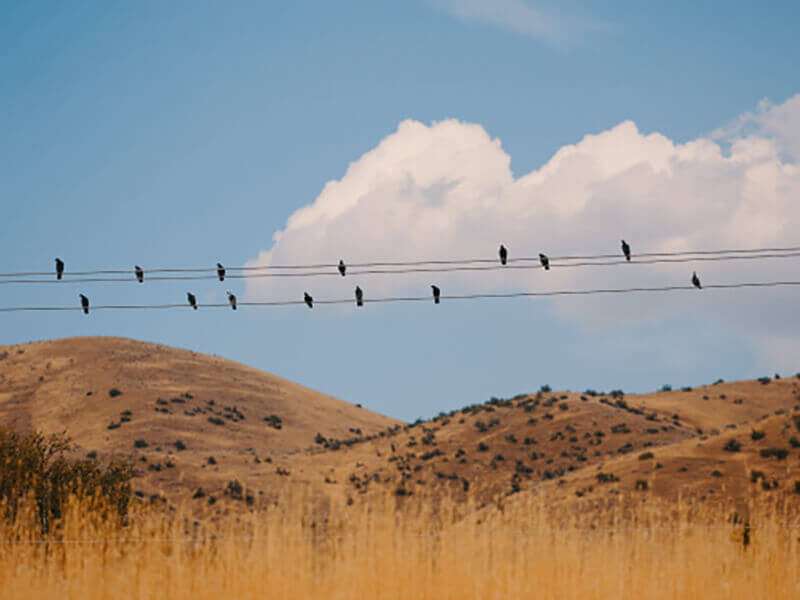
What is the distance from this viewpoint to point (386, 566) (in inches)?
372

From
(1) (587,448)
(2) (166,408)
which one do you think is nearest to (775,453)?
(1) (587,448)

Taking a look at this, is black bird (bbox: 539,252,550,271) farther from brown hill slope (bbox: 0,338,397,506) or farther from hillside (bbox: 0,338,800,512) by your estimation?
brown hill slope (bbox: 0,338,397,506)

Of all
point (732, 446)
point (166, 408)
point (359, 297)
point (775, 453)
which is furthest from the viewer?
point (166, 408)

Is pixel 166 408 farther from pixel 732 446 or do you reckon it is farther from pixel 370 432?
pixel 732 446

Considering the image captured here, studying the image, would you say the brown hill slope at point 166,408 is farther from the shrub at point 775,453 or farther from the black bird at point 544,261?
the black bird at point 544,261

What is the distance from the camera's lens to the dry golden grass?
940cm

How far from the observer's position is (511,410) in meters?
77.0

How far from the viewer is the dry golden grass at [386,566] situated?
9.40 m

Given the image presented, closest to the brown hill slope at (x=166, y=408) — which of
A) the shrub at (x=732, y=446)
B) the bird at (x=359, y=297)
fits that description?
the shrub at (x=732, y=446)

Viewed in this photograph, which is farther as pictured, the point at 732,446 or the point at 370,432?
the point at 370,432

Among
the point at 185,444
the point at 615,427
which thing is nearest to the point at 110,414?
the point at 185,444

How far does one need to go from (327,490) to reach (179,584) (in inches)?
2104

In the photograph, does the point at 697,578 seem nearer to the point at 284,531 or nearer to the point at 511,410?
the point at 284,531

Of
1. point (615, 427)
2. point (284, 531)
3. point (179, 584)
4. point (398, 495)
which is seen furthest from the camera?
point (615, 427)
